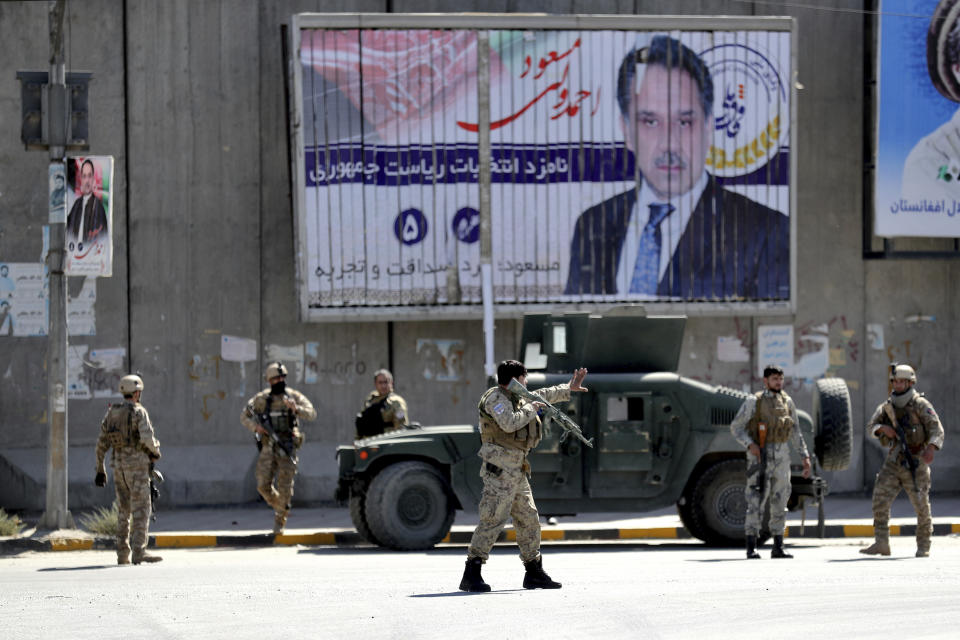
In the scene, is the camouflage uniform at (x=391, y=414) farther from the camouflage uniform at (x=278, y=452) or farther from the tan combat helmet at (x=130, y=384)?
the tan combat helmet at (x=130, y=384)

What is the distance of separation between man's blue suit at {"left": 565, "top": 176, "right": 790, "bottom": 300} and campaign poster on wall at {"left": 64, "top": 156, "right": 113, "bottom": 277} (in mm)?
5855

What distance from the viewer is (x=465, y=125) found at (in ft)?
59.0

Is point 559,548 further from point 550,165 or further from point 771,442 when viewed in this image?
point 550,165

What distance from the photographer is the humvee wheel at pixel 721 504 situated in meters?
13.9

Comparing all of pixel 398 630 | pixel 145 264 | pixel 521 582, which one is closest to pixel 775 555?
pixel 521 582

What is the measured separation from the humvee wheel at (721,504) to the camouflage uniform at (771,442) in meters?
0.76

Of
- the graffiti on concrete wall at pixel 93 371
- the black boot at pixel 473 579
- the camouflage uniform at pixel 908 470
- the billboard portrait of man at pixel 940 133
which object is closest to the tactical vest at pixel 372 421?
the graffiti on concrete wall at pixel 93 371

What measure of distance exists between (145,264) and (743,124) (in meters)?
7.63

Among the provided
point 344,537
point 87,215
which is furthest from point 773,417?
point 87,215

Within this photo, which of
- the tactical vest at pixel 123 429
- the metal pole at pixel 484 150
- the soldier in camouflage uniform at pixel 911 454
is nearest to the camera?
the soldier in camouflage uniform at pixel 911 454

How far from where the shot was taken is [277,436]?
15008 mm

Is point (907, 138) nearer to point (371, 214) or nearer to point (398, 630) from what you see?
point (371, 214)

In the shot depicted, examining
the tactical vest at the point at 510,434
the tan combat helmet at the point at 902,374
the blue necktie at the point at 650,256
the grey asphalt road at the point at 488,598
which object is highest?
the blue necktie at the point at 650,256

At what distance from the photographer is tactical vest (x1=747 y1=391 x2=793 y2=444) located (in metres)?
13.0
